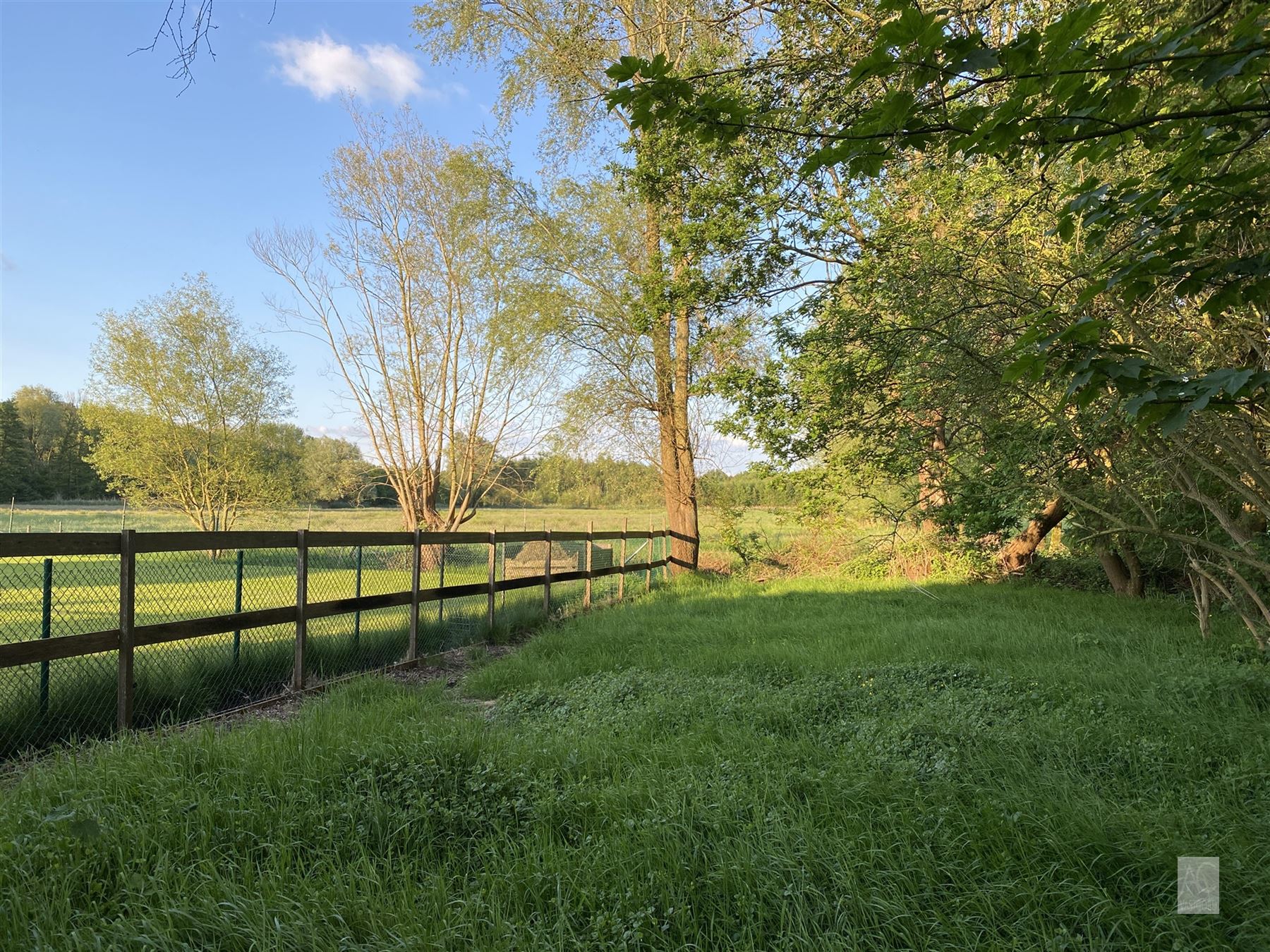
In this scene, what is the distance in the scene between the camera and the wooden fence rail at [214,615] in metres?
4.21

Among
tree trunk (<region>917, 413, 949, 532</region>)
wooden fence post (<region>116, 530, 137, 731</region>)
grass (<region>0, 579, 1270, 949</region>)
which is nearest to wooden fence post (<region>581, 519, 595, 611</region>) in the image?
tree trunk (<region>917, 413, 949, 532</region>)

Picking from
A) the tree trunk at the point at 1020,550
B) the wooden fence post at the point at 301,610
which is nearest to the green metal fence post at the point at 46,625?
the wooden fence post at the point at 301,610

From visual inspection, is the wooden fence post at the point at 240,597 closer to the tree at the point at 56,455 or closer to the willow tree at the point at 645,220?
the willow tree at the point at 645,220

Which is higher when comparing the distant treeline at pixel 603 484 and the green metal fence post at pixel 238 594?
the distant treeline at pixel 603 484

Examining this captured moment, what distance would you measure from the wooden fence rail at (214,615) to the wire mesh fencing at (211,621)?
1 centimetres

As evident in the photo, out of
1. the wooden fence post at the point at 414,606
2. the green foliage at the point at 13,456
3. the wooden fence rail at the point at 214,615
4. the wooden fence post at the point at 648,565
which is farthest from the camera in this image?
the green foliage at the point at 13,456

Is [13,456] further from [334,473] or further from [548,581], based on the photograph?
[548,581]

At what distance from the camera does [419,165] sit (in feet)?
65.3

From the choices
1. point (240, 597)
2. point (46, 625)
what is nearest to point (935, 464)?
point (240, 597)

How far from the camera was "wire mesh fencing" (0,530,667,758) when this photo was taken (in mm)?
4527

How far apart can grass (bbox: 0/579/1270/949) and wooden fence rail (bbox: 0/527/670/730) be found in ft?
2.56

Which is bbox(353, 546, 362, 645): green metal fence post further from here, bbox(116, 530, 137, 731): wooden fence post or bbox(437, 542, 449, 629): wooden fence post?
bbox(116, 530, 137, 731): wooden fence post

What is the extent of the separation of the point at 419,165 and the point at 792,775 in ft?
68.8

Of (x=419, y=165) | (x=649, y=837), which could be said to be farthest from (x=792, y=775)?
(x=419, y=165)
